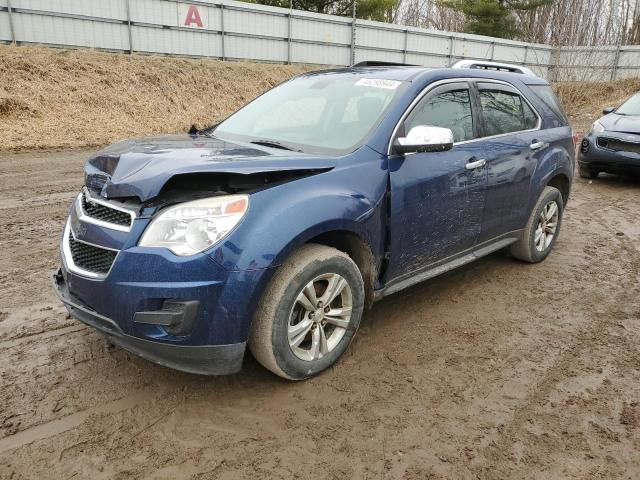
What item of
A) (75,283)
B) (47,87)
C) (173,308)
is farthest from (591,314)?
(47,87)

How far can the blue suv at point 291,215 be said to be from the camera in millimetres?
2639

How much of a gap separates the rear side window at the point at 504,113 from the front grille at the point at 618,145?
4958mm

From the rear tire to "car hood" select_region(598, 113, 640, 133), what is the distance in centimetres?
78

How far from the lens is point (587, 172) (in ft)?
32.2

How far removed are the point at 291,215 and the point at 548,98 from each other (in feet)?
12.2

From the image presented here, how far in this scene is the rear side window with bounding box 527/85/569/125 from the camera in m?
5.15

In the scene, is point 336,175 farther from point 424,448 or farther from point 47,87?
point 47,87

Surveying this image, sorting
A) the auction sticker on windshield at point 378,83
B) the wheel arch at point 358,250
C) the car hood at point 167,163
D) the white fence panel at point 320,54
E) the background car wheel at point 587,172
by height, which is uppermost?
the white fence panel at point 320,54

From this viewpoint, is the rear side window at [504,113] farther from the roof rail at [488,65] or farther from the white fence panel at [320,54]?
the white fence panel at [320,54]

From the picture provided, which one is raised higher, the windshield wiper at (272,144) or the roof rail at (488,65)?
the roof rail at (488,65)

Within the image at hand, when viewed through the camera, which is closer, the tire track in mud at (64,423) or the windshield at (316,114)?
the tire track in mud at (64,423)

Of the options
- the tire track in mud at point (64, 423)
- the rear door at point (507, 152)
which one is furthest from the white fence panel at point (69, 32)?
the tire track in mud at point (64, 423)

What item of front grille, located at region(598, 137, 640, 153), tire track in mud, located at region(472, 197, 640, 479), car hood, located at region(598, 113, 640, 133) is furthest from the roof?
car hood, located at region(598, 113, 640, 133)

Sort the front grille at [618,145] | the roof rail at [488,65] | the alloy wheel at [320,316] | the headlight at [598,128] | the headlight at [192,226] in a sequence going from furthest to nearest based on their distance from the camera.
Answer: the headlight at [598,128] → the front grille at [618,145] → the roof rail at [488,65] → the alloy wheel at [320,316] → the headlight at [192,226]
